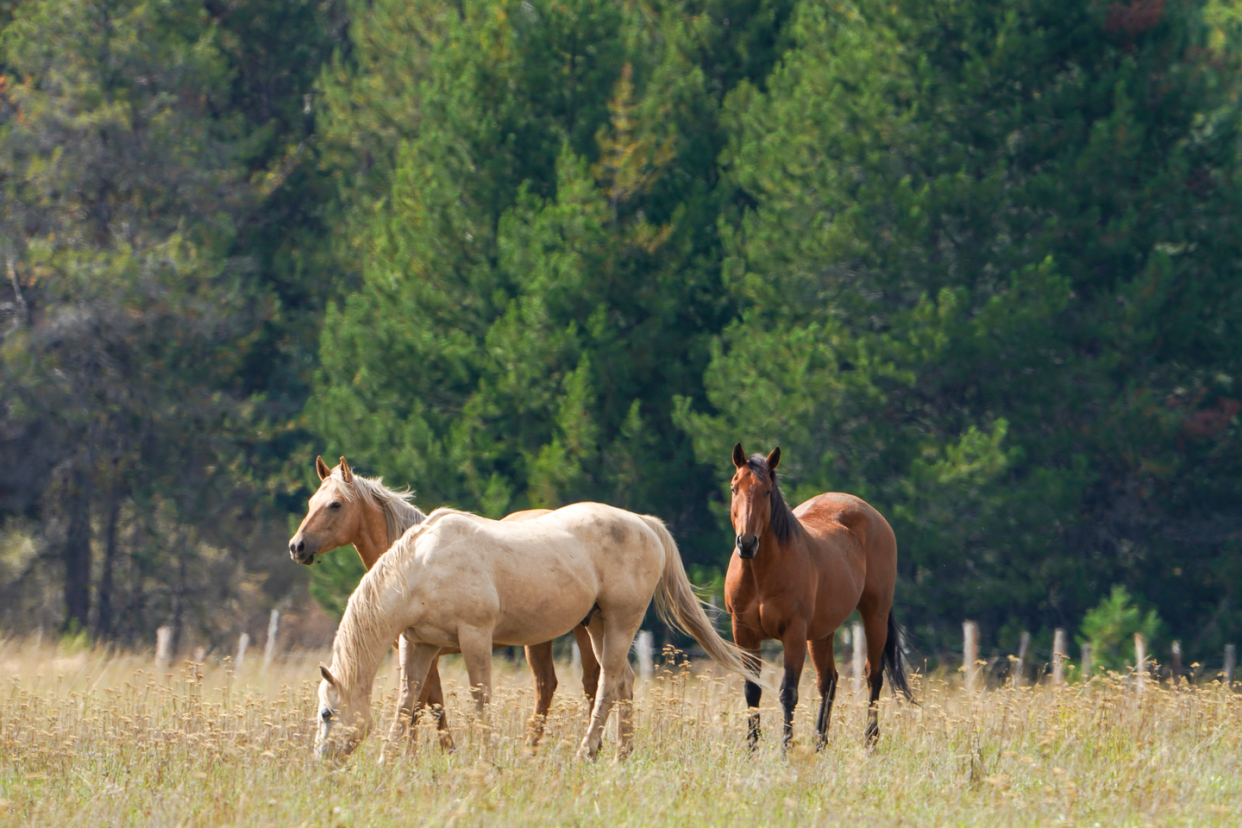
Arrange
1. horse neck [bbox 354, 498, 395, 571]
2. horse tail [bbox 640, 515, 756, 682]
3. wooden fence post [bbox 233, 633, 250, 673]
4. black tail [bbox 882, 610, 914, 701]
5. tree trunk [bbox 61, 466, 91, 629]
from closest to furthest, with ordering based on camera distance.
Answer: horse tail [bbox 640, 515, 756, 682] < horse neck [bbox 354, 498, 395, 571] < black tail [bbox 882, 610, 914, 701] < wooden fence post [bbox 233, 633, 250, 673] < tree trunk [bbox 61, 466, 91, 629]

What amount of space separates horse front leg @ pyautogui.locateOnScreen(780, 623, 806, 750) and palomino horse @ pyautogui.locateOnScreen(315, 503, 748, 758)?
0.30 m

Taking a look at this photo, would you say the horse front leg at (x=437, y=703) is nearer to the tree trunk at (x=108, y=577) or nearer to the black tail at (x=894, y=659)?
the black tail at (x=894, y=659)

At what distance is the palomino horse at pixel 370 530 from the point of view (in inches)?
328

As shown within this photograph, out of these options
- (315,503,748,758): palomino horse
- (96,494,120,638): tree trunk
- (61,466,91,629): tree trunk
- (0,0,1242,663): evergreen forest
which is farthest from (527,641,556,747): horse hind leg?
(61,466,91,629): tree trunk

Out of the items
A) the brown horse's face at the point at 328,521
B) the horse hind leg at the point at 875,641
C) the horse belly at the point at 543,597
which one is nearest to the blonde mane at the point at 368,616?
the horse belly at the point at 543,597

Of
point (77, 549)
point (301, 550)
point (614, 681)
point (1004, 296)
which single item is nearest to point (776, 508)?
point (614, 681)

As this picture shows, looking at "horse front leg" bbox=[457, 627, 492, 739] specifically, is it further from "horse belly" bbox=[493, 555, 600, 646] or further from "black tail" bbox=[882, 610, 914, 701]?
"black tail" bbox=[882, 610, 914, 701]

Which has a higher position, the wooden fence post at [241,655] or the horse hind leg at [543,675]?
the horse hind leg at [543,675]

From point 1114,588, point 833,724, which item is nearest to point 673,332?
point 1114,588

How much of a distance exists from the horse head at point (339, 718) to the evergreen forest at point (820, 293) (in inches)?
441

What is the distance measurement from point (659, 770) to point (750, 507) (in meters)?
1.55

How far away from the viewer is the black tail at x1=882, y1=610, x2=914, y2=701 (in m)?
9.22

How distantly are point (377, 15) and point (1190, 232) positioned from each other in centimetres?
1393

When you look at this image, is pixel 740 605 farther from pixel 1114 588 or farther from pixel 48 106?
pixel 48 106
